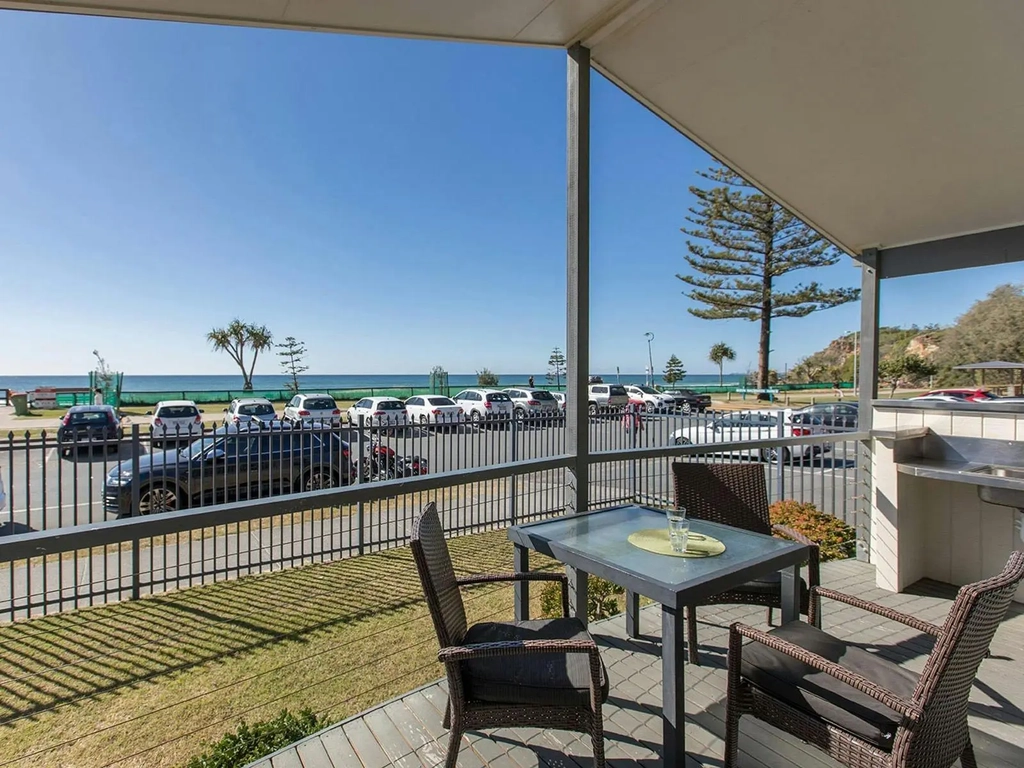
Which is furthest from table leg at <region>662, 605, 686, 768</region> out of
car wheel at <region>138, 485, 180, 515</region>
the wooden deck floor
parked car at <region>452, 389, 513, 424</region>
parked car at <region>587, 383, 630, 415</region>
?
parked car at <region>587, 383, 630, 415</region>

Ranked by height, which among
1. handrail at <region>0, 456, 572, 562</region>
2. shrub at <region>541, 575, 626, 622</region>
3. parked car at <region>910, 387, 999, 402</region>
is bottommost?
shrub at <region>541, 575, 626, 622</region>

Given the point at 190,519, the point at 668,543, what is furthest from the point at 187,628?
the point at 668,543

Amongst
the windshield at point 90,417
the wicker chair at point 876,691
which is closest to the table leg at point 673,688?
the wicker chair at point 876,691

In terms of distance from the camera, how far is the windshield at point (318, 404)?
13532 mm

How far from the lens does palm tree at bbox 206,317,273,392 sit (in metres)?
36.9

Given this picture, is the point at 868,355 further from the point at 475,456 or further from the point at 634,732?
the point at 475,456

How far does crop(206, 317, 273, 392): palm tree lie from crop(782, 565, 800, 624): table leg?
40.3 meters

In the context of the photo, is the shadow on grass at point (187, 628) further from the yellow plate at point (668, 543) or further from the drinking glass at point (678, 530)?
the drinking glass at point (678, 530)

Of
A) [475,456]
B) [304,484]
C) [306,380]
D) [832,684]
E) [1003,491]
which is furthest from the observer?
[306,380]

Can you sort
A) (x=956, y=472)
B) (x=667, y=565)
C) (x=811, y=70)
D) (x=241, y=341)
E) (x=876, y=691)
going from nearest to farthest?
(x=876, y=691)
(x=667, y=565)
(x=811, y=70)
(x=956, y=472)
(x=241, y=341)

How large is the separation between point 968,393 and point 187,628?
19.1 ft

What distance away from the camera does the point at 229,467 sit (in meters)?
4.53

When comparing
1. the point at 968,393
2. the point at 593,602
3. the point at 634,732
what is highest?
the point at 968,393

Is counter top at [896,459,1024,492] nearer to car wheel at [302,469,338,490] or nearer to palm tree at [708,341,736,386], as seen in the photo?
car wheel at [302,469,338,490]
